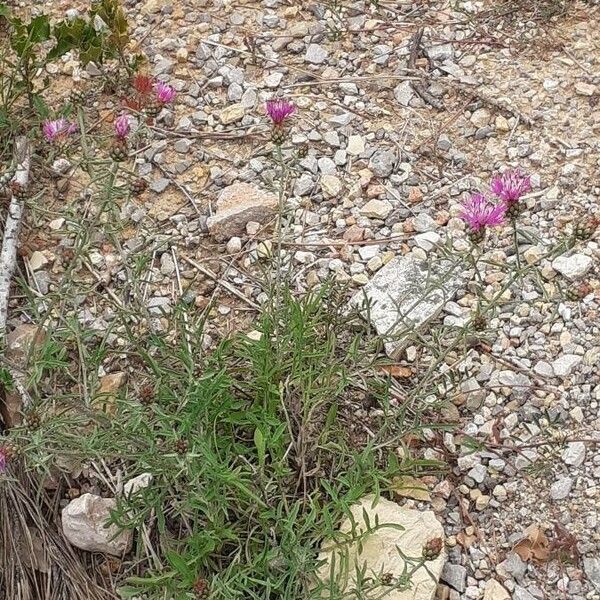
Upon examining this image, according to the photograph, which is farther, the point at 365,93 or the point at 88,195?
the point at 365,93

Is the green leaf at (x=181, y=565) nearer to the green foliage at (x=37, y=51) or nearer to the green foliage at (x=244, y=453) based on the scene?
the green foliage at (x=244, y=453)

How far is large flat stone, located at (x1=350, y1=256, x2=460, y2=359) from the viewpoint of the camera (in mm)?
2838

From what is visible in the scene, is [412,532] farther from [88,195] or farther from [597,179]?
[88,195]

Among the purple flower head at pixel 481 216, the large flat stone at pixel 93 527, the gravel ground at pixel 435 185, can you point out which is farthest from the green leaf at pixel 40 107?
the purple flower head at pixel 481 216

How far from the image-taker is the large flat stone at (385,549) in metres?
2.42

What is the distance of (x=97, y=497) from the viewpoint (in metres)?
2.62

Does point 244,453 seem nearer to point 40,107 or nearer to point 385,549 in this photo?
point 385,549

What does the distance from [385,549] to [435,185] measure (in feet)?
4.28

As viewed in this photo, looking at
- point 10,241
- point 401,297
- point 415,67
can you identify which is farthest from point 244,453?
point 415,67

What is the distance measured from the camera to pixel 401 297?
289 centimetres

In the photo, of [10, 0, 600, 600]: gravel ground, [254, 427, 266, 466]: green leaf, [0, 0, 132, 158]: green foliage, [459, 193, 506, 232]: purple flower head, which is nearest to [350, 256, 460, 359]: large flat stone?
[10, 0, 600, 600]: gravel ground

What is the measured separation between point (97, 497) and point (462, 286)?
4.15ft

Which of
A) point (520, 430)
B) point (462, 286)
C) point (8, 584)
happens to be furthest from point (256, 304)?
point (8, 584)

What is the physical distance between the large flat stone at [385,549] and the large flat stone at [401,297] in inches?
19.5
